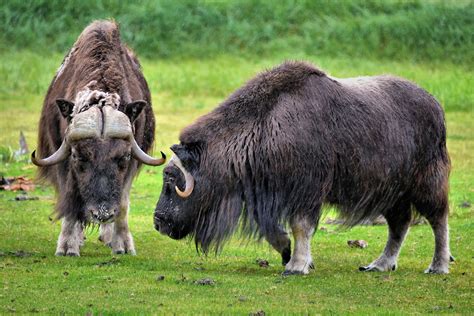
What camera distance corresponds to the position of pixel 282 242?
8398mm

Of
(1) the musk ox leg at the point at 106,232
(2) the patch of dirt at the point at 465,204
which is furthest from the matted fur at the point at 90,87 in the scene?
(2) the patch of dirt at the point at 465,204

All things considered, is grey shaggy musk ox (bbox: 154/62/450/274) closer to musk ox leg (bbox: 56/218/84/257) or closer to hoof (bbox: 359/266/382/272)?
hoof (bbox: 359/266/382/272)

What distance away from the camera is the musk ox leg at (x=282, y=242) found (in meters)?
8.23

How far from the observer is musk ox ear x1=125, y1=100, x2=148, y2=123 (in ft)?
28.0

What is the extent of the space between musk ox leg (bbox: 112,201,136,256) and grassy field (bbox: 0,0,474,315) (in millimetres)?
180

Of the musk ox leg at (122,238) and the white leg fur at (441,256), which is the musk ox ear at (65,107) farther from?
the white leg fur at (441,256)

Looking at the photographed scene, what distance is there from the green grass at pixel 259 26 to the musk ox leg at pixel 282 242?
14.3 meters

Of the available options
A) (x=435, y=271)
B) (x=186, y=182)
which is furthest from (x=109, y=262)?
(x=435, y=271)

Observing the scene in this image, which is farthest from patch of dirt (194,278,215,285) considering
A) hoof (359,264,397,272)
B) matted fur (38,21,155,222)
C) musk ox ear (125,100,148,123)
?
musk ox ear (125,100,148,123)

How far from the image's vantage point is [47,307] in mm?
6625

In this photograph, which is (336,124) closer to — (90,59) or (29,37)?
(90,59)

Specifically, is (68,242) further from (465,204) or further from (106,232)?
(465,204)

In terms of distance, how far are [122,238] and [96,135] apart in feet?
4.31

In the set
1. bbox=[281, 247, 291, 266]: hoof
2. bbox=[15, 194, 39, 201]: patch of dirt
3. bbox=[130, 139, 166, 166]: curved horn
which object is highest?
bbox=[130, 139, 166, 166]: curved horn
